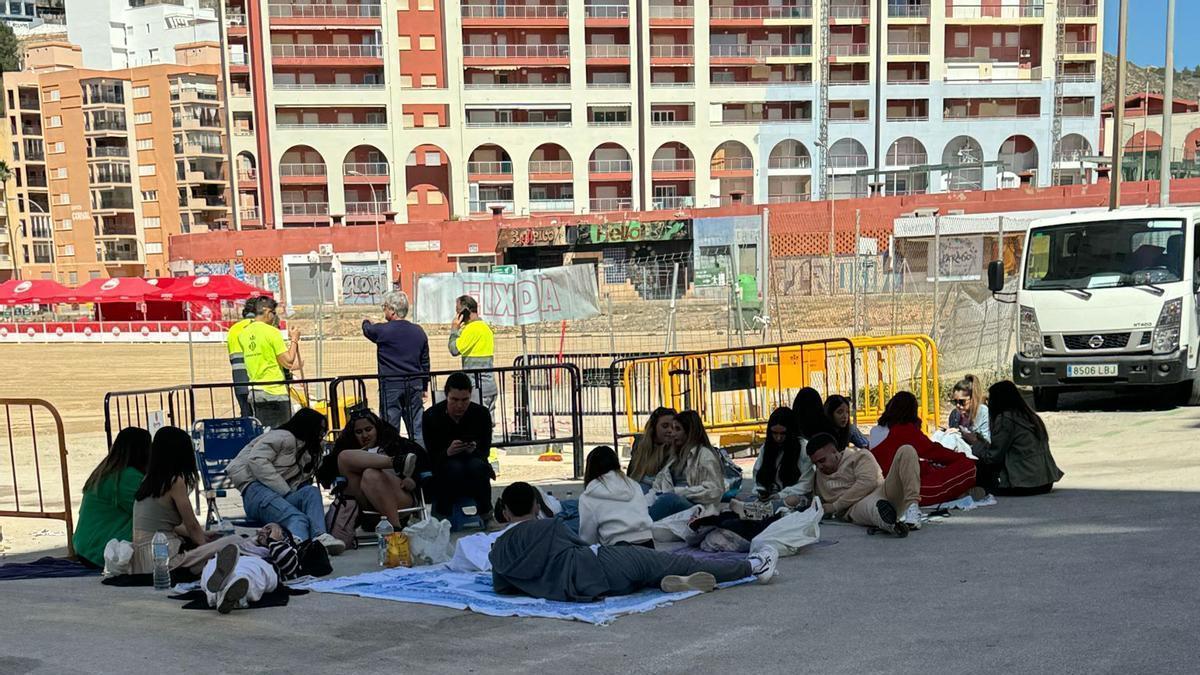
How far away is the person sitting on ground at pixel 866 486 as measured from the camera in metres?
8.05

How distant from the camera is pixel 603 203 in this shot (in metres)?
71.2

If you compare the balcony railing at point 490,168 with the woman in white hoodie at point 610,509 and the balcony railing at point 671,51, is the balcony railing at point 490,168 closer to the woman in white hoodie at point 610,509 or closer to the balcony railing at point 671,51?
Result: the balcony railing at point 671,51

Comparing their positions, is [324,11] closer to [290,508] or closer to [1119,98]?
[1119,98]

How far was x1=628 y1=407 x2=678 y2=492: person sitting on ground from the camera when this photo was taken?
8922mm

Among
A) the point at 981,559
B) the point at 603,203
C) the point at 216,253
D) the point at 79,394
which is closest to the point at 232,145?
the point at 216,253

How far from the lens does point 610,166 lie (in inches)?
2778

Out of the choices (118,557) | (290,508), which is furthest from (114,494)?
(290,508)

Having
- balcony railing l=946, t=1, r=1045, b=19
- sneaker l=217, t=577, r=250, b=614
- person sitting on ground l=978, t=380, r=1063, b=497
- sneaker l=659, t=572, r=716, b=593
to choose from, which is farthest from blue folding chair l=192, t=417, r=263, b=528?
balcony railing l=946, t=1, r=1045, b=19

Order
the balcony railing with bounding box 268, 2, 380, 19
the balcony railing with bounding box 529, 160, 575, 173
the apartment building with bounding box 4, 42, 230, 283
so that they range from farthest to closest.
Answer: the apartment building with bounding box 4, 42, 230, 283 → the balcony railing with bounding box 529, 160, 575, 173 → the balcony railing with bounding box 268, 2, 380, 19

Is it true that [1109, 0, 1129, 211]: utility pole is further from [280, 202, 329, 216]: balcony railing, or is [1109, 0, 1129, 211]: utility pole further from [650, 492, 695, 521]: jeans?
[280, 202, 329, 216]: balcony railing

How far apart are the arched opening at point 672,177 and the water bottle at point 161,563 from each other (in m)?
64.8

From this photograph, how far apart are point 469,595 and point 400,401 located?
5048 mm

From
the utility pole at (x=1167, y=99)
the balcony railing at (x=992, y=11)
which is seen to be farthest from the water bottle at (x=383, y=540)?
the balcony railing at (x=992, y=11)

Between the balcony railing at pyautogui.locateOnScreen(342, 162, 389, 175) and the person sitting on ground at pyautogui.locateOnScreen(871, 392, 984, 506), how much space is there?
208ft
